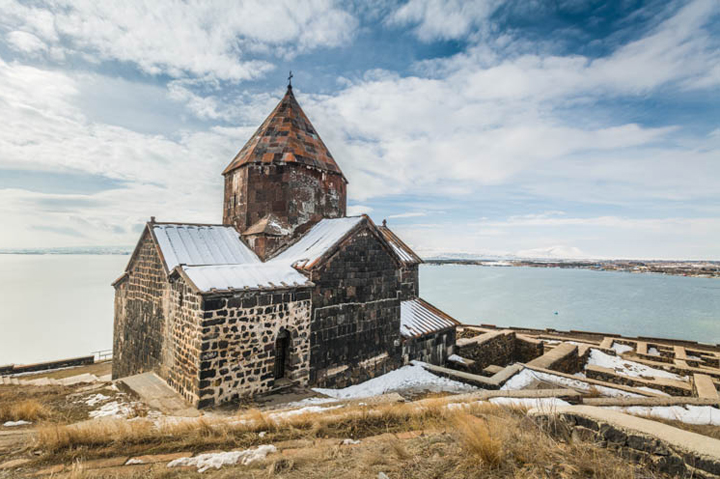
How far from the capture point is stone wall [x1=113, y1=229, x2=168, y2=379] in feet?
25.8

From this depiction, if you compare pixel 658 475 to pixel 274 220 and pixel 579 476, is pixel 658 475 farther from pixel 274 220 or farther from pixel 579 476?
pixel 274 220

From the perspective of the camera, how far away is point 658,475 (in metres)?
2.59

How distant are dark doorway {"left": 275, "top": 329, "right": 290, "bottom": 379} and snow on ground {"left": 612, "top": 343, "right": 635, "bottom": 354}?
48.3ft

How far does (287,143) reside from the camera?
10.5 meters

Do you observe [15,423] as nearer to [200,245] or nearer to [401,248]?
[200,245]

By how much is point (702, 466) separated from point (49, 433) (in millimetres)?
5657

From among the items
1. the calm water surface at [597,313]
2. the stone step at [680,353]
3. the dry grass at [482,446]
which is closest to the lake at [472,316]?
the calm water surface at [597,313]

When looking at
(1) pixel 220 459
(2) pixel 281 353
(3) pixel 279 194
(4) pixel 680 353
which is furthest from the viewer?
(4) pixel 680 353

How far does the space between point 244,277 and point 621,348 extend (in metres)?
17.0

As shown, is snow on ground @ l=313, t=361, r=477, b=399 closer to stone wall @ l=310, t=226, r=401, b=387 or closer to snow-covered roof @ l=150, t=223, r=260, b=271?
stone wall @ l=310, t=226, r=401, b=387

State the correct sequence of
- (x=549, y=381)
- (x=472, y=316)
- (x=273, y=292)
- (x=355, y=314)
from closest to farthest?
1. (x=273, y=292)
2. (x=355, y=314)
3. (x=549, y=381)
4. (x=472, y=316)

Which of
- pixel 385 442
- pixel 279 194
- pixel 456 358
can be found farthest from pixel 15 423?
pixel 456 358

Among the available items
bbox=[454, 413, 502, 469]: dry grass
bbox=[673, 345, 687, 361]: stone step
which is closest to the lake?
bbox=[673, 345, 687, 361]: stone step

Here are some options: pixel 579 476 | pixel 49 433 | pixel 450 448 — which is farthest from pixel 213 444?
pixel 579 476
